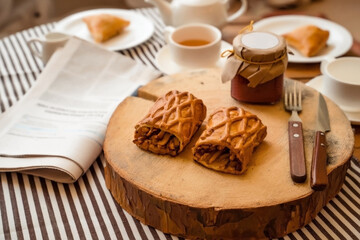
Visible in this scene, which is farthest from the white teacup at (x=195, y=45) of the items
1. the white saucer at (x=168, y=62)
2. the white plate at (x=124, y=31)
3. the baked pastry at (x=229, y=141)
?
the baked pastry at (x=229, y=141)

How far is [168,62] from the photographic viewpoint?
4.03ft

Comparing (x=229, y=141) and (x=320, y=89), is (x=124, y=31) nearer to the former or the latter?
(x=320, y=89)

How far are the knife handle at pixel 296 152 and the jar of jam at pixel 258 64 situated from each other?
0.09m

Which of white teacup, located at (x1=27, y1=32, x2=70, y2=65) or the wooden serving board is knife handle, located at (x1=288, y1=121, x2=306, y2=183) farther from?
Answer: white teacup, located at (x1=27, y1=32, x2=70, y2=65)

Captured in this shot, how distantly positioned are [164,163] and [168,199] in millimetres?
87

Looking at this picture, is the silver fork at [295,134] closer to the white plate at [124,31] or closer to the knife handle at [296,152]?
the knife handle at [296,152]

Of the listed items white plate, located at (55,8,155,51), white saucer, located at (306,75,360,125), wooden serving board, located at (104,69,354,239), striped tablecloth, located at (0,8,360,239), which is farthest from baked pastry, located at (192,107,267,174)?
white plate, located at (55,8,155,51)

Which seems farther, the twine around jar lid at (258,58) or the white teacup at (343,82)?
the white teacup at (343,82)

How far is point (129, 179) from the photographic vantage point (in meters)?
0.80

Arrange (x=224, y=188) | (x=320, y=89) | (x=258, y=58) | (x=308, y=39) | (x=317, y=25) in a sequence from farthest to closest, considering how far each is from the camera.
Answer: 1. (x=317, y=25)
2. (x=308, y=39)
3. (x=320, y=89)
4. (x=258, y=58)
5. (x=224, y=188)

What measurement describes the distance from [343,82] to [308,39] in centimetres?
25

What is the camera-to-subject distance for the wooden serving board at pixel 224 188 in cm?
75

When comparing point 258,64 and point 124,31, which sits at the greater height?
point 258,64

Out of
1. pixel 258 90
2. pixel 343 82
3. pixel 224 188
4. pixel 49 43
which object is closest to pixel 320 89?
pixel 343 82
